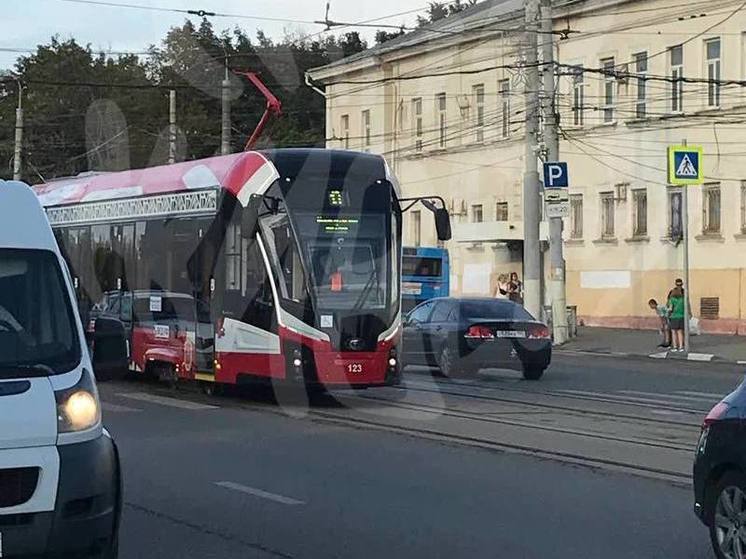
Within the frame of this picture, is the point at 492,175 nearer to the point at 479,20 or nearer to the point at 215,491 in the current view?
the point at 479,20

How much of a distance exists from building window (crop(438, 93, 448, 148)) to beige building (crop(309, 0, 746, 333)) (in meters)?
0.05

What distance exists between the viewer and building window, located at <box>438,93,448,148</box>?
51.7m

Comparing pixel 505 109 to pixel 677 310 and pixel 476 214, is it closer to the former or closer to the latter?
pixel 476 214

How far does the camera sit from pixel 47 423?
683cm

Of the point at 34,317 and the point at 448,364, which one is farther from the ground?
the point at 34,317

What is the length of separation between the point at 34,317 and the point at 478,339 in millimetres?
16018

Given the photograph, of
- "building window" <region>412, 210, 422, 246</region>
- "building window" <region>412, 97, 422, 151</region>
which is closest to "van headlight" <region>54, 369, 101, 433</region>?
"building window" <region>412, 97, 422, 151</region>

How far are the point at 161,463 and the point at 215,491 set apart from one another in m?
1.79

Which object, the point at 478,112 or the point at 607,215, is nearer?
the point at 607,215

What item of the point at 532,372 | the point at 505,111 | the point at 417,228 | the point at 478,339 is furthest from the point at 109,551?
the point at 417,228

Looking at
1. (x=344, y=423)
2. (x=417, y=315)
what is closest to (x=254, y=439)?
(x=344, y=423)

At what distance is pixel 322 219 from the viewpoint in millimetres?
17703

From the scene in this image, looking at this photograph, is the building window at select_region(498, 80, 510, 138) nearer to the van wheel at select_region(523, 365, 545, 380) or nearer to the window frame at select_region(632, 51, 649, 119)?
the window frame at select_region(632, 51, 649, 119)

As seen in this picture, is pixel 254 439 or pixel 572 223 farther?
pixel 572 223
